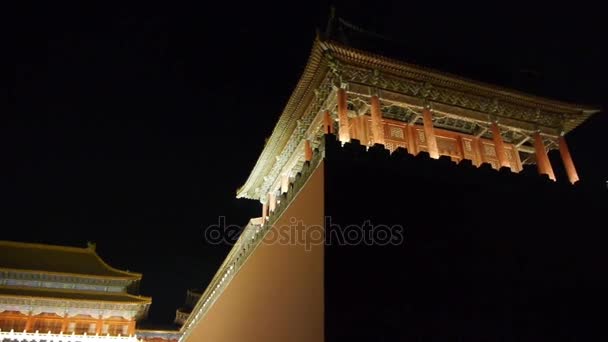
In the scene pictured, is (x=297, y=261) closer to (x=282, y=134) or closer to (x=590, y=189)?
(x=590, y=189)

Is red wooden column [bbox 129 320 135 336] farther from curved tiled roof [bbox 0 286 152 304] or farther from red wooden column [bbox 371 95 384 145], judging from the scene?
red wooden column [bbox 371 95 384 145]

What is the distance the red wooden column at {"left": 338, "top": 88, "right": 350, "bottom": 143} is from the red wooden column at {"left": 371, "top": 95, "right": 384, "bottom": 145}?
24.0 inches

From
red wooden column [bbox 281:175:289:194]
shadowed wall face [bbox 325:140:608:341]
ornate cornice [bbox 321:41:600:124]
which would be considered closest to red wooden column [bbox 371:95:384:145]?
ornate cornice [bbox 321:41:600:124]

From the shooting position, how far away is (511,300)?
307 inches

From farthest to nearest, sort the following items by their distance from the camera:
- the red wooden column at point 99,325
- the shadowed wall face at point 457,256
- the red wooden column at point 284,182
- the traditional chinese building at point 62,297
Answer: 1. the red wooden column at point 99,325
2. the traditional chinese building at point 62,297
3. the red wooden column at point 284,182
4. the shadowed wall face at point 457,256

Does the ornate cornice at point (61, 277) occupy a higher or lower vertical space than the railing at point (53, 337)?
higher

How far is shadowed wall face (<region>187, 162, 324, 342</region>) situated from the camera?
6965 millimetres

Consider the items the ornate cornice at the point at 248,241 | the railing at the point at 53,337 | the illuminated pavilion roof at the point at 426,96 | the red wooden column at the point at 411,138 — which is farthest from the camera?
the railing at the point at 53,337

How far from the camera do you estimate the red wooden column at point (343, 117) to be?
35.8ft

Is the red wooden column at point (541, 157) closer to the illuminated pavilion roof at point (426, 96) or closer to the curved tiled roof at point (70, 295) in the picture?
the illuminated pavilion roof at point (426, 96)

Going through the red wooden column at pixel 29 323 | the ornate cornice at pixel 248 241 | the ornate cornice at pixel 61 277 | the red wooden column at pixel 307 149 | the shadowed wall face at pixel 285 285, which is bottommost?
the shadowed wall face at pixel 285 285

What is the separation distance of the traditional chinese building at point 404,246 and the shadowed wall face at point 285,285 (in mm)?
29

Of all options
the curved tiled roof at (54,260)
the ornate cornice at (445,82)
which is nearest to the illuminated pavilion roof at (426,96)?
the ornate cornice at (445,82)

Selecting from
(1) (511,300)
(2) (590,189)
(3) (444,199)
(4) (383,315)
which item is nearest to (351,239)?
(4) (383,315)
